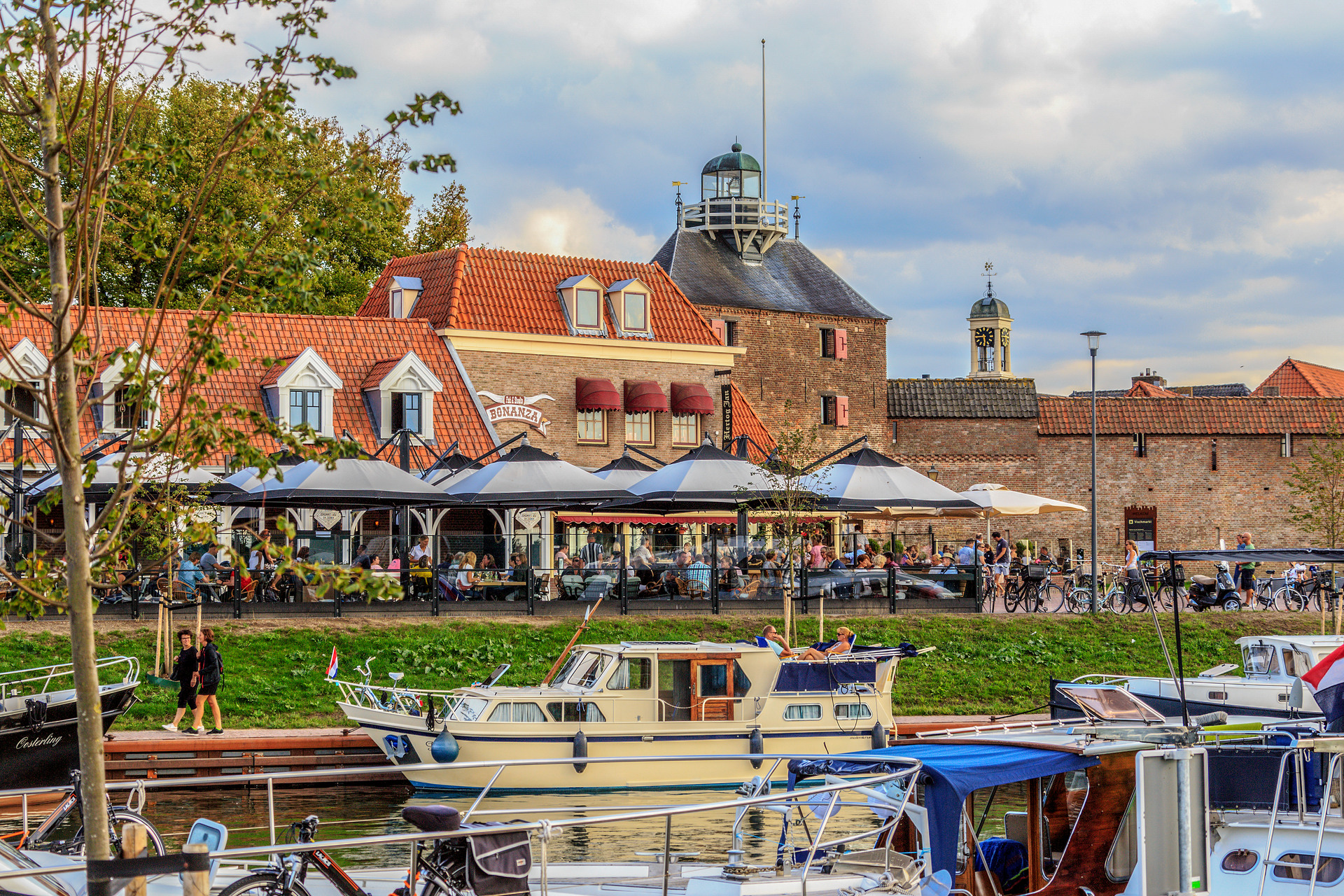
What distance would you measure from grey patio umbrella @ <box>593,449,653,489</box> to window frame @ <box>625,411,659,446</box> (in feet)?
29.9

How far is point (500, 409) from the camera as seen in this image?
128 feet

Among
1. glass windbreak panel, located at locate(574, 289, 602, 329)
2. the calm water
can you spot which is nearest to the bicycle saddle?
the calm water

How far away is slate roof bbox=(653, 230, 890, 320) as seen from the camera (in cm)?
5741

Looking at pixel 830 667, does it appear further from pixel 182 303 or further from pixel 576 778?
pixel 182 303

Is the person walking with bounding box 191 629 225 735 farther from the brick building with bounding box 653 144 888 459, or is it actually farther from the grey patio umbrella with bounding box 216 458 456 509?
the brick building with bounding box 653 144 888 459

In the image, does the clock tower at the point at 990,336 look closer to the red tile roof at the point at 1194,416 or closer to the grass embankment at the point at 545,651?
the red tile roof at the point at 1194,416

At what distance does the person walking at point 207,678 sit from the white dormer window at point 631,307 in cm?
2225

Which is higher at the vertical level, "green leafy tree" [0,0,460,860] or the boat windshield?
"green leafy tree" [0,0,460,860]

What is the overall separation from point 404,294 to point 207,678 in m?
22.1

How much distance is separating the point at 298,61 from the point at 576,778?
1431 centimetres

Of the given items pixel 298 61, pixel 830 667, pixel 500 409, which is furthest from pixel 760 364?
pixel 298 61

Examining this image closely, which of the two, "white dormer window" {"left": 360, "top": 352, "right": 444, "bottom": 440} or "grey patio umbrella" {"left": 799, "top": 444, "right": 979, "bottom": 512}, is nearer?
"grey patio umbrella" {"left": 799, "top": 444, "right": 979, "bottom": 512}

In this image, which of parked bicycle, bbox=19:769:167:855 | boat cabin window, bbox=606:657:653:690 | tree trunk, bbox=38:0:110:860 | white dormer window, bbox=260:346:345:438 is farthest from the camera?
white dormer window, bbox=260:346:345:438

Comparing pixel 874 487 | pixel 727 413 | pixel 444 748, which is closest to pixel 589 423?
pixel 727 413
